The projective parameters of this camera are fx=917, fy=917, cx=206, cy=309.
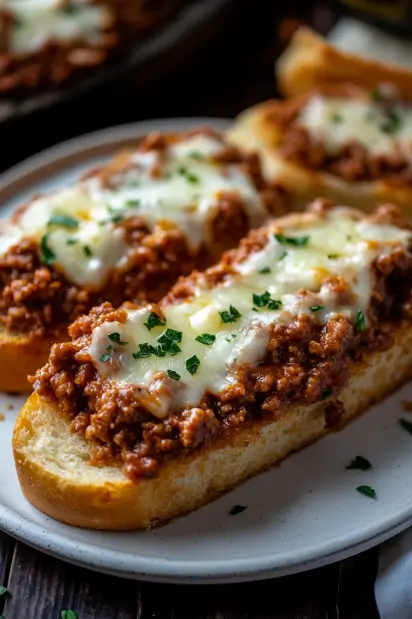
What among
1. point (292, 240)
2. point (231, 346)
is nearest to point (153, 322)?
point (231, 346)

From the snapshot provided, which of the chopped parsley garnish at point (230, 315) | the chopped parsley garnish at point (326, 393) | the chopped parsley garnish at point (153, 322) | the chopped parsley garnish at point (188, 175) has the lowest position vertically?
the chopped parsley garnish at point (326, 393)

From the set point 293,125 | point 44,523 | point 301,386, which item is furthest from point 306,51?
point 44,523

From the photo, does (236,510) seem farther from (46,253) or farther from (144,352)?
(46,253)

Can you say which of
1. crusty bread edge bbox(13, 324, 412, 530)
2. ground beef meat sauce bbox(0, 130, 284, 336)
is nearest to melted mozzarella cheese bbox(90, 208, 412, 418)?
crusty bread edge bbox(13, 324, 412, 530)

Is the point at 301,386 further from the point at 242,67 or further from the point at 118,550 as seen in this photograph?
the point at 242,67

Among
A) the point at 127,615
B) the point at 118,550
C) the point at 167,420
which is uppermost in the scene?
the point at 167,420

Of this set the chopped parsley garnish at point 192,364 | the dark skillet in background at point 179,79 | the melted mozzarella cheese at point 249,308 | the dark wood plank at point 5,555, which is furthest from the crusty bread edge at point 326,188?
the dark wood plank at point 5,555

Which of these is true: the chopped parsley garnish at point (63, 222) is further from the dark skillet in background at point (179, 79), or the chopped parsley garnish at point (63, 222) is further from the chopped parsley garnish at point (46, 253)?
the dark skillet in background at point (179, 79)
